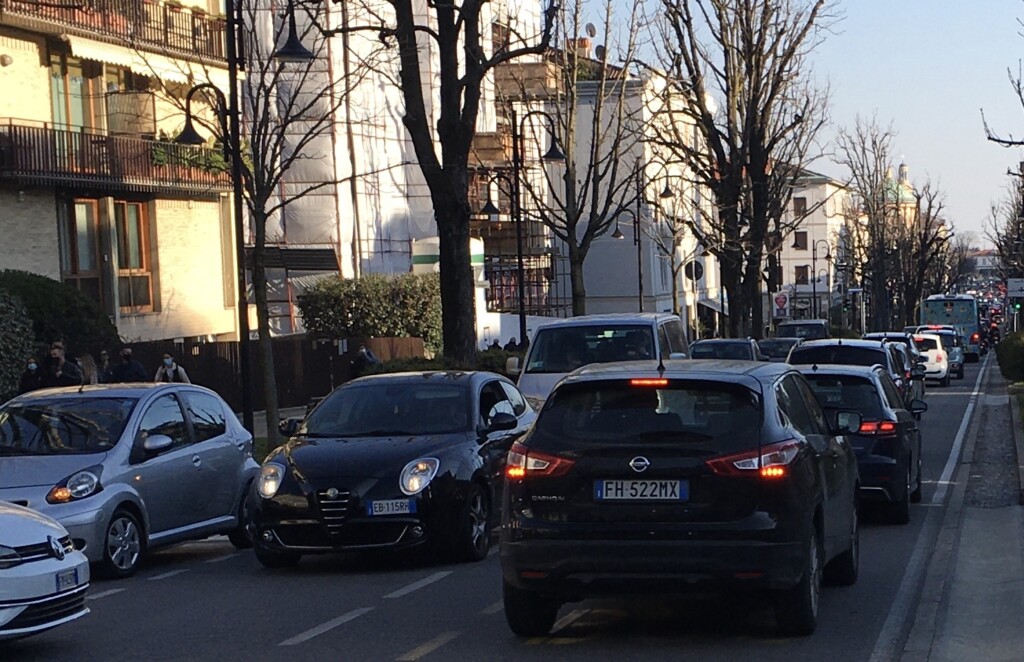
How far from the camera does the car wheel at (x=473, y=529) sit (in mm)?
12922

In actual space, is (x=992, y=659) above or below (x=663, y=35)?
below

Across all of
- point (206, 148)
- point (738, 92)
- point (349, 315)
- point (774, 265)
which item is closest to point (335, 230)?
point (349, 315)

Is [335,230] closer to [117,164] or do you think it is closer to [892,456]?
[117,164]

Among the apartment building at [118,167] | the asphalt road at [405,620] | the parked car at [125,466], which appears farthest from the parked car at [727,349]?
the asphalt road at [405,620]

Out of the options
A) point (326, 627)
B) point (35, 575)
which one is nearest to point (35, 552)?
point (35, 575)

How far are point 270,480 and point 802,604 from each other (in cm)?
532

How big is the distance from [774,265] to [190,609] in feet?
175

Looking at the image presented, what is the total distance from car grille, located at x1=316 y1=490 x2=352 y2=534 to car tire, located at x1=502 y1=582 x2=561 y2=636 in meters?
3.33

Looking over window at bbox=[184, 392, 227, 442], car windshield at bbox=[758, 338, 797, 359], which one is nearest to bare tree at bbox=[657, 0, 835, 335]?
car windshield at bbox=[758, 338, 797, 359]

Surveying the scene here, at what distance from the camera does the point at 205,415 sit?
14867 millimetres

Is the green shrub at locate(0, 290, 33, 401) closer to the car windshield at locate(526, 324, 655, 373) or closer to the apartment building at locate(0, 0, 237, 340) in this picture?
the apartment building at locate(0, 0, 237, 340)

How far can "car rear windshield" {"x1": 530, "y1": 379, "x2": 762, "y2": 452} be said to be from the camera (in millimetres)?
8758

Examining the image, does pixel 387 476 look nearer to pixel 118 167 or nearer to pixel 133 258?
pixel 118 167

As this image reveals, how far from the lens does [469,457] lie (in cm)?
1330
